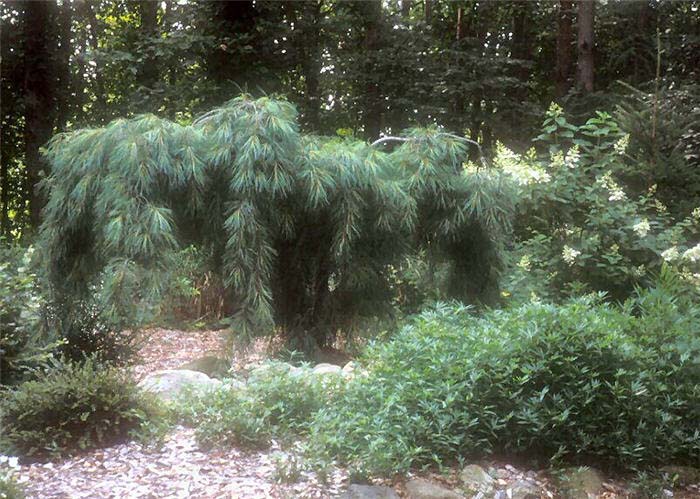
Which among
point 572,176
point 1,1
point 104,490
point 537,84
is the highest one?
point 1,1

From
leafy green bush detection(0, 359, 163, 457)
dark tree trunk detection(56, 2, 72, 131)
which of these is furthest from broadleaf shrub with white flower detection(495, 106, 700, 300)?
dark tree trunk detection(56, 2, 72, 131)

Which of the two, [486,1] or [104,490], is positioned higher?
[486,1]

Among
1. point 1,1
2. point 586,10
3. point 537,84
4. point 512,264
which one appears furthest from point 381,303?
point 537,84

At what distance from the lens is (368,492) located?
3557mm

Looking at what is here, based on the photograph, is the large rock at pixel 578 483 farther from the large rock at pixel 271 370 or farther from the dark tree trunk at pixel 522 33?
the dark tree trunk at pixel 522 33

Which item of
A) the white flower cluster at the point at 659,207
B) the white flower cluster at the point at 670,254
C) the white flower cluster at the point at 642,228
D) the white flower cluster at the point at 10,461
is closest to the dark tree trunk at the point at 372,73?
the white flower cluster at the point at 659,207

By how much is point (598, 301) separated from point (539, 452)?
5.27 ft

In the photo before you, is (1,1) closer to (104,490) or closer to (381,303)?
(381,303)

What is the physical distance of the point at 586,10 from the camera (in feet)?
36.7

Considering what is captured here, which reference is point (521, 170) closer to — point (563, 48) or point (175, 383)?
point (175, 383)

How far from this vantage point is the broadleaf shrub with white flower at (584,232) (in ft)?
21.1

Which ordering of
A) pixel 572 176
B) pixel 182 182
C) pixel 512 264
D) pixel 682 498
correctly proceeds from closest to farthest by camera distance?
1. pixel 682 498
2. pixel 182 182
3. pixel 512 264
4. pixel 572 176

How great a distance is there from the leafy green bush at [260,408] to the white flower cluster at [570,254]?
116 inches

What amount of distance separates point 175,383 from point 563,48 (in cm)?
989
